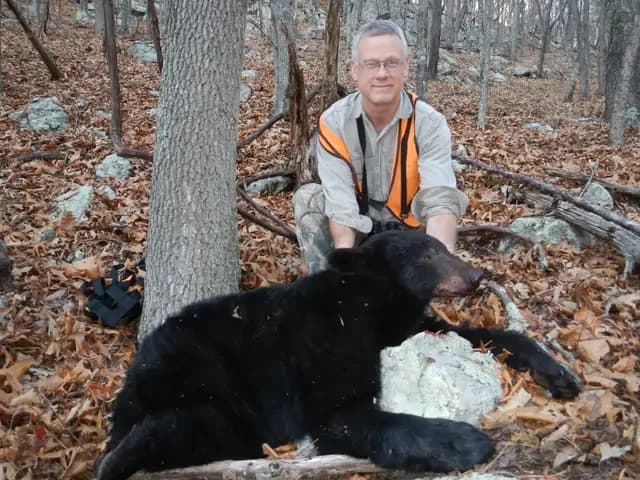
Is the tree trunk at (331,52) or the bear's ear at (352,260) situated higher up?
the tree trunk at (331,52)

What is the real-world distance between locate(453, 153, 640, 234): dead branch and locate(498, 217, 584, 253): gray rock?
0.26 metres

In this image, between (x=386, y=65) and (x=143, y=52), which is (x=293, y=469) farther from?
(x=143, y=52)

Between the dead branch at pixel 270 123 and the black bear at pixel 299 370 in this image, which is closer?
the black bear at pixel 299 370

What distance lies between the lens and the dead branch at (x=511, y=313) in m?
3.85

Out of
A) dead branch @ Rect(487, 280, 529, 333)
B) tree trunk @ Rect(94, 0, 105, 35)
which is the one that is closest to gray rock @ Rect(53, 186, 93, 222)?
dead branch @ Rect(487, 280, 529, 333)

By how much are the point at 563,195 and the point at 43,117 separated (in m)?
7.88

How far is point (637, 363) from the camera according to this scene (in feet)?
11.1

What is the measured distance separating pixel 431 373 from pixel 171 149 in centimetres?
230

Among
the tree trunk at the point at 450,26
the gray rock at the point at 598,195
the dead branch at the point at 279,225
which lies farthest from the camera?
the tree trunk at the point at 450,26

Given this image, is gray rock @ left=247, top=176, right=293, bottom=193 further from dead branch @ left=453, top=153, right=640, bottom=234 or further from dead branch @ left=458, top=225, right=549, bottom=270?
dead branch @ left=458, top=225, right=549, bottom=270

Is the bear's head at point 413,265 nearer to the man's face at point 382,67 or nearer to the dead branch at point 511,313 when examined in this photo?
the dead branch at point 511,313

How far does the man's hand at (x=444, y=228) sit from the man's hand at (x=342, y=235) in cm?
54

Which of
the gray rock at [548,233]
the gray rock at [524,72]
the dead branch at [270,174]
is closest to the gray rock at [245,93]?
the dead branch at [270,174]

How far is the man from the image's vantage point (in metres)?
3.70
